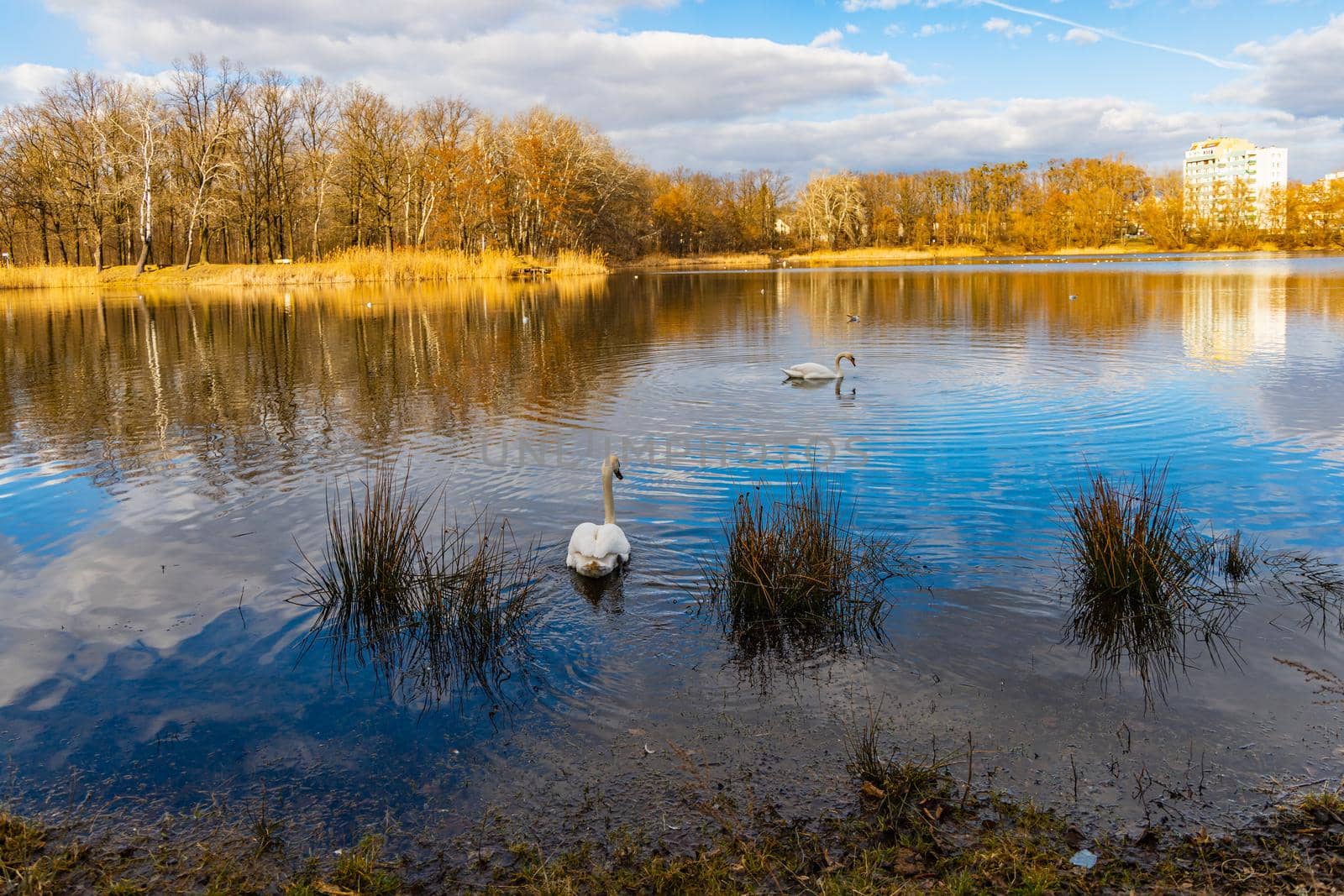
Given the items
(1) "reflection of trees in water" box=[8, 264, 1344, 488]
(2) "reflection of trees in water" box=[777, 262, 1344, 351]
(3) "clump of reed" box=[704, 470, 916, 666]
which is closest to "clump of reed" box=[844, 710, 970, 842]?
(3) "clump of reed" box=[704, 470, 916, 666]

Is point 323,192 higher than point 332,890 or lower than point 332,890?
higher

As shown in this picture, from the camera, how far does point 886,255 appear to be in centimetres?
8881

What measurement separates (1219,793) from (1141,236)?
11004cm

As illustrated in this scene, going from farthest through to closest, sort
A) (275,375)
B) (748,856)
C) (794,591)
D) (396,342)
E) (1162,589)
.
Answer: (396,342) < (275,375) < (1162,589) < (794,591) < (748,856)

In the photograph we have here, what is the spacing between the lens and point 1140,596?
20.7 ft

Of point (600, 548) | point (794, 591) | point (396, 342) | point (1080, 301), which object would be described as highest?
point (1080, 301)

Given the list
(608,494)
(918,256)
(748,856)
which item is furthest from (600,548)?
(918,256)

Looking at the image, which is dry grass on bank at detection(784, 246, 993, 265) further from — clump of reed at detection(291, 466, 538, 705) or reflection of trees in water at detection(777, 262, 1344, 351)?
clump of reed at detection(291, 466, 538, 705)

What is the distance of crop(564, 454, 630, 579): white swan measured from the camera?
6.90 meters

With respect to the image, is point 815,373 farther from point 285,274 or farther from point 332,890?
point 285,274

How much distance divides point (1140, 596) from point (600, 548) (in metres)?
3.72

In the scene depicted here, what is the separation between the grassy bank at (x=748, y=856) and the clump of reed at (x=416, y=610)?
1482mm

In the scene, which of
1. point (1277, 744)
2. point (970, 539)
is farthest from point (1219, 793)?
point (970, 539)

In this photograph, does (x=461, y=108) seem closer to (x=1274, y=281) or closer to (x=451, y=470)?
(x=1274, y=281)
